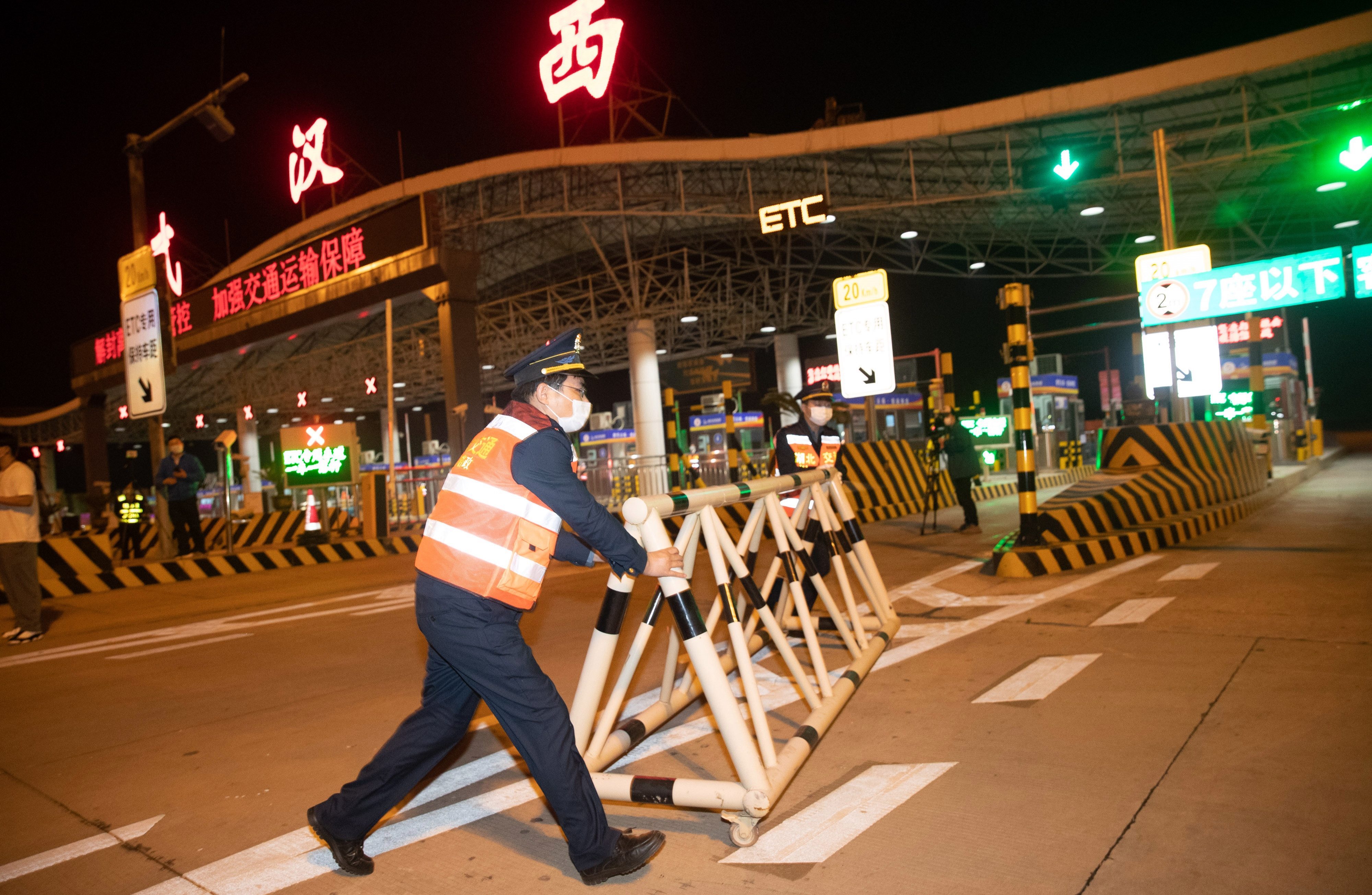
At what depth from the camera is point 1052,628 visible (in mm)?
5844

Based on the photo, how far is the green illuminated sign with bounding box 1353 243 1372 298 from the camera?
16.1 meters

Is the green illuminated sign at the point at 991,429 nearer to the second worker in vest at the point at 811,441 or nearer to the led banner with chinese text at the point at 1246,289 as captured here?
the led banner with chinese text at the point at 1246,289

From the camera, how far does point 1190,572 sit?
7.58 m

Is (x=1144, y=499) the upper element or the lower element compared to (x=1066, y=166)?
lower

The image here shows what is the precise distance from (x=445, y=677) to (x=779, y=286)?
104 feet

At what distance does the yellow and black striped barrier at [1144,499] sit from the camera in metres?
8.33

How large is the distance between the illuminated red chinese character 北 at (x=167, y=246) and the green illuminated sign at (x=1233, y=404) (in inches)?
1090

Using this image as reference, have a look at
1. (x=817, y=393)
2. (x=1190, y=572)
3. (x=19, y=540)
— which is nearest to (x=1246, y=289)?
(x=1190, y=572)

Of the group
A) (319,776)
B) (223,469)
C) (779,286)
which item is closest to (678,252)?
(779,286)

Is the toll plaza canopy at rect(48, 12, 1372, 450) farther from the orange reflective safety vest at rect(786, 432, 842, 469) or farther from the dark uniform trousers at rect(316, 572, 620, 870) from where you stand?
the dark uniform trousers at rect(316, 572, 620, 870)

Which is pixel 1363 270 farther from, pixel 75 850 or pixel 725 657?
pixel 75 850

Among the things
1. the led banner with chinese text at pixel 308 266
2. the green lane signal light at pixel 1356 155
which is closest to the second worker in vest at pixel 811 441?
the led banner with chinese text at pixel 308 266

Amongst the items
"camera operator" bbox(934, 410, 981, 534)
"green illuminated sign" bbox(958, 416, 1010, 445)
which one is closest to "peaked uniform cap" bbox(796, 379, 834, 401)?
"camera operator" bbox(934, 410, 981, 534)

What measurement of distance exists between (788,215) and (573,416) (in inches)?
444
